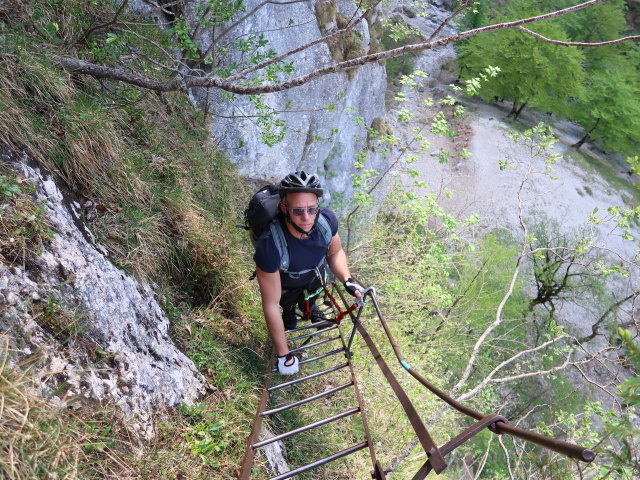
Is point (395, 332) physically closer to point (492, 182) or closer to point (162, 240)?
point (162, 240)

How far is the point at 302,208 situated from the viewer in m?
3.59

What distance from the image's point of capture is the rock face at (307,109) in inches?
347

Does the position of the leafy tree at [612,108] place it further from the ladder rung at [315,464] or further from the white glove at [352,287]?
the ladder rung at [315,464]

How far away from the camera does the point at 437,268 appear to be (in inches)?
412

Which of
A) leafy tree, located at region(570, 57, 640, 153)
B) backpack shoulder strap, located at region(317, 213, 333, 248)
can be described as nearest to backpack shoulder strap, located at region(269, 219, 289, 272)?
backpack shoulder strap, located at region(317, 213, 333, 248)

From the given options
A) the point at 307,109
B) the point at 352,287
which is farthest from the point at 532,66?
the point at 352,287

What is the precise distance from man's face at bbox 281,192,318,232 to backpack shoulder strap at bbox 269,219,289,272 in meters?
0.16

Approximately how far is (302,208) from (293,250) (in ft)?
1.47

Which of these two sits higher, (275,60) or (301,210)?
(275,60)

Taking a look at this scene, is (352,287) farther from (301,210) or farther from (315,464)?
(315,464)

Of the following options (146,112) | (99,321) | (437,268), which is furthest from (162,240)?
(437,268)

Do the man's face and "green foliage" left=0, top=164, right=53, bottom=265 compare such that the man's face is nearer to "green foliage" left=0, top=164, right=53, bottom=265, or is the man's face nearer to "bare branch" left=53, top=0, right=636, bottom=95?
"bare branch" left=53, top=0, right=636, bottom=95

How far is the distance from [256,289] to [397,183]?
6.51 metres

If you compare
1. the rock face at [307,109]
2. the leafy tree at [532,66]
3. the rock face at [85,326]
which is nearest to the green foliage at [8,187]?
the rock face at [85,326]
